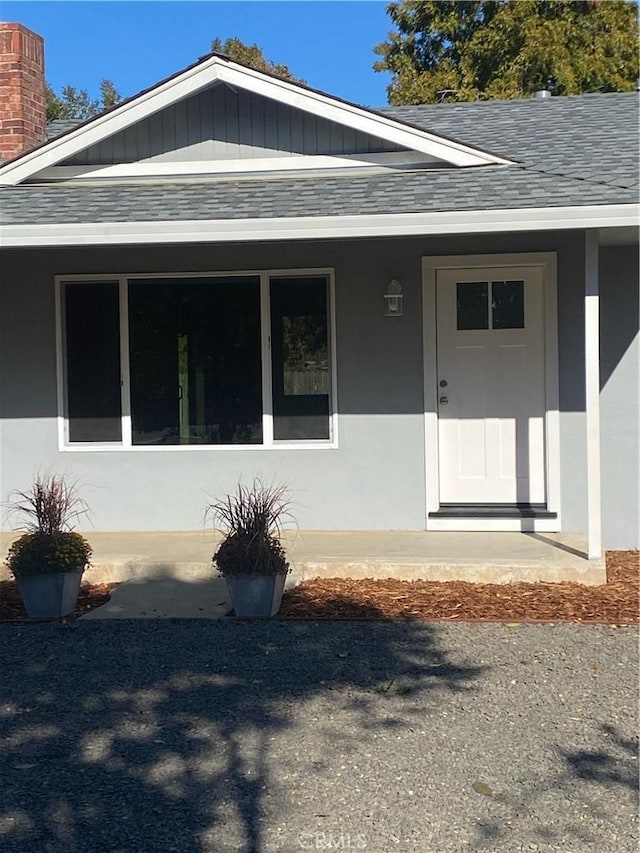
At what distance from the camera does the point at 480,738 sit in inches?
169

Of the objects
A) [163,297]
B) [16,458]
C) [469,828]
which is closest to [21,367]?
[16,458]

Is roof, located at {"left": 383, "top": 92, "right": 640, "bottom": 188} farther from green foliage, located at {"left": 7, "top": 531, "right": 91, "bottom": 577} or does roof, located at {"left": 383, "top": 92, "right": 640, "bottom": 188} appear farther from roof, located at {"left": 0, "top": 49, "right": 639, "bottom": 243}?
green foliage, located at {"left": 7, "top": 531, "right": 91, "bottom": 577}

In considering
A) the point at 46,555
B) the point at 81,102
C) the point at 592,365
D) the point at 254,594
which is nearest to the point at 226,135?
the point at 592,365

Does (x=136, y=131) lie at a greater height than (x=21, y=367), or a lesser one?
greater

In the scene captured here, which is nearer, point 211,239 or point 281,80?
point 211,239

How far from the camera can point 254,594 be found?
6.18 metres

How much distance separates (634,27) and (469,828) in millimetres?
21180

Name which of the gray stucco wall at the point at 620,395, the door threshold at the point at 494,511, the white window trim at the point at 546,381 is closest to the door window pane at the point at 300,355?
the white window trim at the point at 546,381

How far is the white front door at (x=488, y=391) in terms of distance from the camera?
8.33 metres

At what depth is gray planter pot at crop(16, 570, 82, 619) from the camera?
634 centimetres

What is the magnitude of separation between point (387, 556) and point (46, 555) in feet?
8.25

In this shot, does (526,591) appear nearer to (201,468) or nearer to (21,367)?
(201,468)

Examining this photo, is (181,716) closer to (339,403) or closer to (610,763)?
(610,763)

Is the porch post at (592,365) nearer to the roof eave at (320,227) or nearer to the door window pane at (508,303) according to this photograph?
the roof eave at (320,227)
